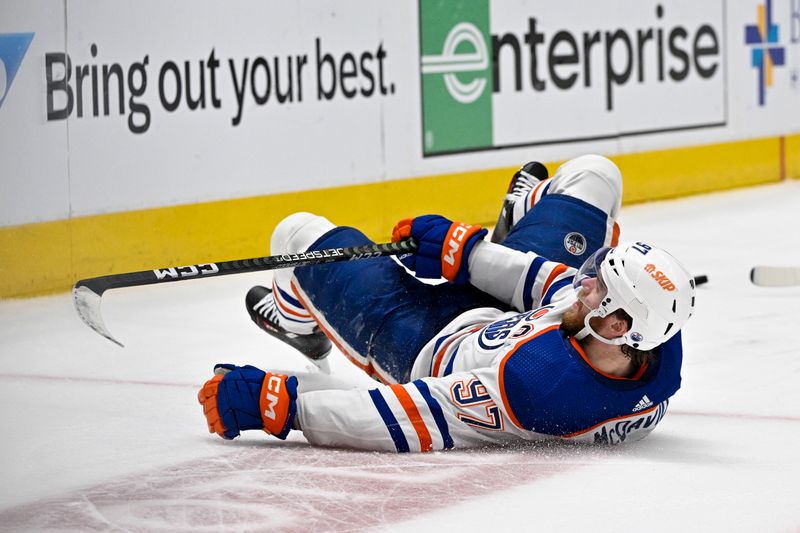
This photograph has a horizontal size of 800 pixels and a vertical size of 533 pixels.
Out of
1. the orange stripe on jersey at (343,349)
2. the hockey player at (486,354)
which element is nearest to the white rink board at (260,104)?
the orange stripe on jersey at (343,349)

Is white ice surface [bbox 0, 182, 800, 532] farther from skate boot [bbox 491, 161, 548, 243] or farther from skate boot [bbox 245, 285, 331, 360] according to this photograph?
Result: skate boot [bbox 491, 161, 548, 243]

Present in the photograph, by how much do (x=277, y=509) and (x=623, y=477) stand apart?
1.88 ft

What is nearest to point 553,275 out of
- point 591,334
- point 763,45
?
point 591,334

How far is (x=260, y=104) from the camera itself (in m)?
5.06

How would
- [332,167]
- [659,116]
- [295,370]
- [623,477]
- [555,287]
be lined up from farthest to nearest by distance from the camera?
[659,116]
[332,167]
[295,370]
[555,287]
[623,477]

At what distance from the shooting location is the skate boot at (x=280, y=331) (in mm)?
3168

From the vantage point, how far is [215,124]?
4922mm

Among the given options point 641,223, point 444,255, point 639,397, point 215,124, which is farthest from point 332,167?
point 639,397

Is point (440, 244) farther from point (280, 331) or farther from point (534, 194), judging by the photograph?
point (280, 331)

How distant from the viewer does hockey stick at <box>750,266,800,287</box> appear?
4.33 m

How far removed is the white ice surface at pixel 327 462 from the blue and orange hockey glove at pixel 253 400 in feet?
0.20

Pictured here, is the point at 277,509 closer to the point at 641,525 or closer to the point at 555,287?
the point at 641,525

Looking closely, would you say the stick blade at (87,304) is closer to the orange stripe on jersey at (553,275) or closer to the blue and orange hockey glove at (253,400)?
the blue and orange hockey glove at (253,400)

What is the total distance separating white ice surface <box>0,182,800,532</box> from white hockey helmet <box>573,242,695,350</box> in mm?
235
